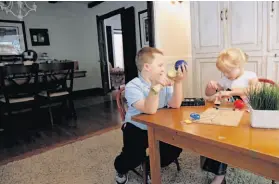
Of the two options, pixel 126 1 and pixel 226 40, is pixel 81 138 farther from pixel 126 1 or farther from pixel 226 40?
pixel 126 1

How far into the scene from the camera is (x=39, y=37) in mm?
5281

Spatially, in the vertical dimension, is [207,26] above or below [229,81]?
above

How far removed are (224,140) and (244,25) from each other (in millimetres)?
1984

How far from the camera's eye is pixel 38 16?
525 cm

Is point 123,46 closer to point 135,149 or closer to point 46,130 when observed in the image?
point 46,130

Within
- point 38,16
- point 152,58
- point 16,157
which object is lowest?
point 16,157

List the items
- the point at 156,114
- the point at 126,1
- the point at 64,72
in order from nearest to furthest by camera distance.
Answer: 1. the point at 156,114
2. the point at 64,72
3. the point at 126,1

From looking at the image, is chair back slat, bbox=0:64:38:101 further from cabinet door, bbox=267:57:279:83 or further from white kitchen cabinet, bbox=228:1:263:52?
cabinet door, bbox=267:57:279:83

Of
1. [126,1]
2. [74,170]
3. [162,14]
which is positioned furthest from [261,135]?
[126,1]

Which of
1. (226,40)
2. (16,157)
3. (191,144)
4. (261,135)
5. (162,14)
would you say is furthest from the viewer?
(162,14)

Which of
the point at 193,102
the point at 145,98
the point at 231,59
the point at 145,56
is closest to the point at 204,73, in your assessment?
the point at 231,59

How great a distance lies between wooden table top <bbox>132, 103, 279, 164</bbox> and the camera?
26.8 inches

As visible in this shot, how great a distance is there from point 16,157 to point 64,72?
1.52 metres

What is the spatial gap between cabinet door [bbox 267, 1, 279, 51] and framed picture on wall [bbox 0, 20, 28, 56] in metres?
4.74
